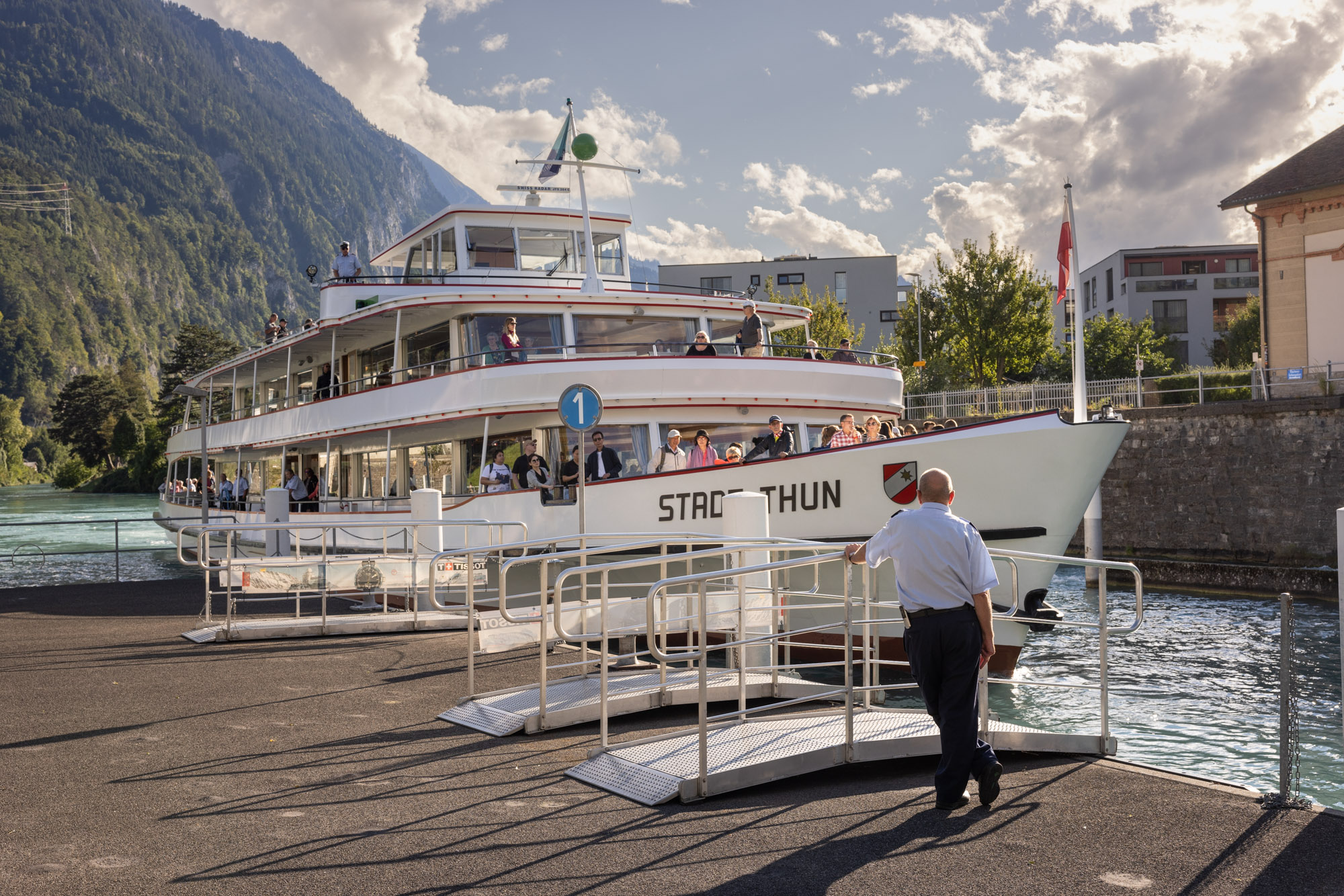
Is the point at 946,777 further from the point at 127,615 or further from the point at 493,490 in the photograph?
the point at 127,615

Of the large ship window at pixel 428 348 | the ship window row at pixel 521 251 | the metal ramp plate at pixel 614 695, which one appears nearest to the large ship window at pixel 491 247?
the ship window row at pixel 521 251

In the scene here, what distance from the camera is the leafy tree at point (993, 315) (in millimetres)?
46594

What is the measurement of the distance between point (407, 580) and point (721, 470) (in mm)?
4128


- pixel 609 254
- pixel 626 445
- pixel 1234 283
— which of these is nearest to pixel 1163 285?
pixel 1234 283

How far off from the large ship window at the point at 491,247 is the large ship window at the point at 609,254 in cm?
135

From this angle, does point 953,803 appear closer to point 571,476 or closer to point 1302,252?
point 571,476

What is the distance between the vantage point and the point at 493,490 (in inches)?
590

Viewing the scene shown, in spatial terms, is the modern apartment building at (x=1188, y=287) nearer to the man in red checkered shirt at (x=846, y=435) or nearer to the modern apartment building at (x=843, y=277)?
the modern apartment building at (x=843, y=277)

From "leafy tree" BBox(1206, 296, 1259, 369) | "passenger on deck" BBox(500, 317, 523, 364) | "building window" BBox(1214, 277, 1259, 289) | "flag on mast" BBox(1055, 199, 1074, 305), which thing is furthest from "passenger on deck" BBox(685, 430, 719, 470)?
"building window" BBox(1214, 277, 1259, 289)

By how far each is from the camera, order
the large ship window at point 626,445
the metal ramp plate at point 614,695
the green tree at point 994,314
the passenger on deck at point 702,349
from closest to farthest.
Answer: the metal ramp plate at point 614,695, the large ship window at point 626,445, the passenger on deck at point 702,349, the green tree at point 994,314

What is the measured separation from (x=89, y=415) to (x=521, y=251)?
106163 millimetres

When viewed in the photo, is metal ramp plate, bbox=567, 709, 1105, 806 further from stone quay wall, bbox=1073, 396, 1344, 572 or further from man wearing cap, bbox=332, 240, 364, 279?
stone quay wall, bbox=1073, 396, 1344, 572

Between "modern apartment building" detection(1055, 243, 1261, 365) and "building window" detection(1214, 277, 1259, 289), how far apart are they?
0.05m

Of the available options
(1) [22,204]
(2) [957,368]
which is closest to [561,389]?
(2) [957,368]
